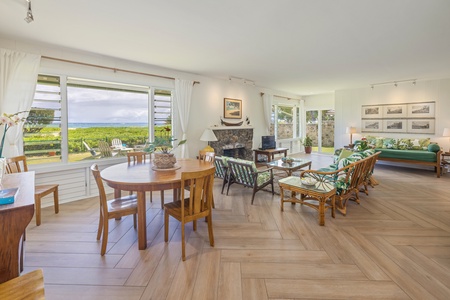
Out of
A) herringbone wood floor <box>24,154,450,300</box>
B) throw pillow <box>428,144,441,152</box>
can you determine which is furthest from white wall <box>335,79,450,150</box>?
herringbone wood floor <box>24,154,450,300</box>

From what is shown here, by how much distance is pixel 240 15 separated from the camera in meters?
2.57

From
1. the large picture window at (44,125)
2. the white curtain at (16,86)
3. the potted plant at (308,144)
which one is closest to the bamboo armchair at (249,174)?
the large picture window at (44,125)

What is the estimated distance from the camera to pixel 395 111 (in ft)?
23.0

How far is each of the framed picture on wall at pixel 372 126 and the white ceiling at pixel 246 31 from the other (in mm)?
2789

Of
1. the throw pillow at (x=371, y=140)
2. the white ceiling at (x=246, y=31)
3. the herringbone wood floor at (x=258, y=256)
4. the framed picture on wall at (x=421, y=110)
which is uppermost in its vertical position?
the white ceiling at (x=246, y=31)

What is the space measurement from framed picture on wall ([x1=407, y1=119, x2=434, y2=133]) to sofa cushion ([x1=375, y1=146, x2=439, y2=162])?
1041 millimetres

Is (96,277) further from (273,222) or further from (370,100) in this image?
(370,100)

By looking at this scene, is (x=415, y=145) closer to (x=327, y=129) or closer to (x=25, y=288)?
(x=327, y=129)

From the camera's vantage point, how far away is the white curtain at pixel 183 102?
16.8 feet

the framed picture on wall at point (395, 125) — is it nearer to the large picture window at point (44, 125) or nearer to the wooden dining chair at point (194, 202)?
the wooden dining chair at point (194, 202)

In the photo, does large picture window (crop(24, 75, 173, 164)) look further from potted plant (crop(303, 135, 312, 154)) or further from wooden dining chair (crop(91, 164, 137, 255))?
potted plant (crop(303, 135, 312, 154))

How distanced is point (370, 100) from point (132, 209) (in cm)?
800

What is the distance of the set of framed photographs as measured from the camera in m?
6.49

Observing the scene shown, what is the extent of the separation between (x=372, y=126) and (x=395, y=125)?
0.62 metres
